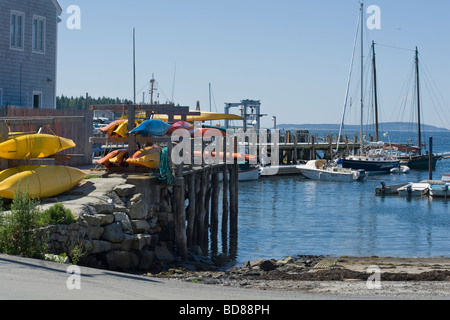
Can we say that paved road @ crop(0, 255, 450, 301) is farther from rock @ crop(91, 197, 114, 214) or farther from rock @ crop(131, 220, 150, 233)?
rock @ crop(131, 220, 150, 233)

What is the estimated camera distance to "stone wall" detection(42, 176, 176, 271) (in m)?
13.9

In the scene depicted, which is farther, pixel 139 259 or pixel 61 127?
pixel 61 127

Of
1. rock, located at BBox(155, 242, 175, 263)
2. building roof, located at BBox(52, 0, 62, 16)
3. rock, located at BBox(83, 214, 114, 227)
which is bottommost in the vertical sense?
rock, located at BBox(155, 242, 175, 263)

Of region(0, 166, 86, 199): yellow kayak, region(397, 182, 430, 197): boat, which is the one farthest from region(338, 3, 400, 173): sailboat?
region(0, 166, 86, 199): yellow kayak

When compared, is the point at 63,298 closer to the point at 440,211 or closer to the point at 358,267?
the point at 358,267

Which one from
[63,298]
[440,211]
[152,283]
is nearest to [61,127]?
[152,283]

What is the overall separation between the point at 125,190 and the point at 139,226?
116 centimetres

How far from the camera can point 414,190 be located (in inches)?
1725

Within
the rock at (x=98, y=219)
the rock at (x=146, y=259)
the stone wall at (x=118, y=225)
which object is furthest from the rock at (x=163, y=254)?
the rock at (x=98, y=219)

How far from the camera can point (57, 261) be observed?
11820mm

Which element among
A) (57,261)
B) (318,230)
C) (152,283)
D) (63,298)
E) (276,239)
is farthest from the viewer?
(318,230)

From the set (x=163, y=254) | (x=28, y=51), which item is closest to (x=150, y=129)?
(x=163, y=254)

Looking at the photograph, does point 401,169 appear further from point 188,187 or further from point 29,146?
point 29,146
